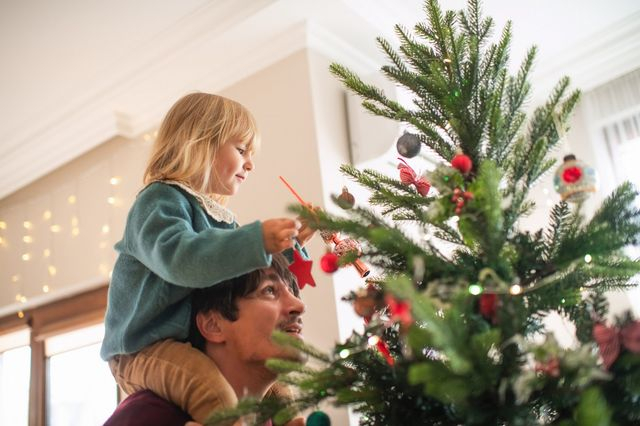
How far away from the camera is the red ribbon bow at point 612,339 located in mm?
572

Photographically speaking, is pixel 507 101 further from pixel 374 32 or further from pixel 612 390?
pixel 374 32

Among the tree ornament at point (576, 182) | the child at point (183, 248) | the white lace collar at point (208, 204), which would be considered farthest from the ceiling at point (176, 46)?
the tree ornament at point (576, 182)

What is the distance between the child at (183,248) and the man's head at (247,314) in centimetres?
4

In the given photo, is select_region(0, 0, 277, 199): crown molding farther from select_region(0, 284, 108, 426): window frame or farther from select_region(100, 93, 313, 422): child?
select_region(100, 93, 313, 422): child

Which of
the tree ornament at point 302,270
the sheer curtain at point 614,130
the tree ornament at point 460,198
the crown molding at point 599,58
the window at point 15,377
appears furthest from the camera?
the window at point 15,377

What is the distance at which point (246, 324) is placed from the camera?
1.03 m

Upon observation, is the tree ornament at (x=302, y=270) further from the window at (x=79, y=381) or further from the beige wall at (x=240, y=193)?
the window at (x=79, y=381)

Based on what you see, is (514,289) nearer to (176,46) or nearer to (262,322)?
(262,322)

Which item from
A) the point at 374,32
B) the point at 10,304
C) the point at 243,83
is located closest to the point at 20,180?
the point at 10,304

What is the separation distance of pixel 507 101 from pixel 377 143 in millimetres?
1330

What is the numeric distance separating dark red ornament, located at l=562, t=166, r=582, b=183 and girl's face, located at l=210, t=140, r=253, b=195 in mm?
694

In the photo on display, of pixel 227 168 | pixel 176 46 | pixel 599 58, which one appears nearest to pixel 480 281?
pixel 227 168

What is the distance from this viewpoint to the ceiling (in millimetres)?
2273

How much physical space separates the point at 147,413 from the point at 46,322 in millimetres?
2666
